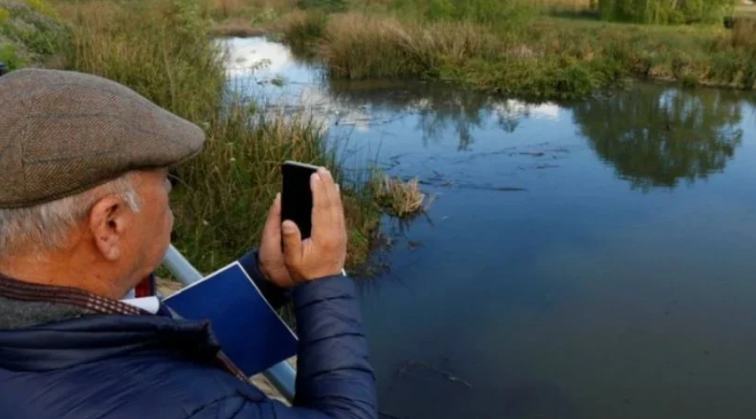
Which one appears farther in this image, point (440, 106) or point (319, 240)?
point (440, 106)

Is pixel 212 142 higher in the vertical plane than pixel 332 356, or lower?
lower

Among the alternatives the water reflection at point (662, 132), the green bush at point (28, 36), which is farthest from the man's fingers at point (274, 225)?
the water reflection at point (662, 132)

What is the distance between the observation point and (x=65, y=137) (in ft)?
2.79

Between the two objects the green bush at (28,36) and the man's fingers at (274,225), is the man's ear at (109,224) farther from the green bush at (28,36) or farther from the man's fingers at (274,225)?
the green bush at (28,36)

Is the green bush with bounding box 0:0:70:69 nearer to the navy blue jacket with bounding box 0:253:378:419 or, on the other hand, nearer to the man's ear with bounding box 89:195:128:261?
the man's ear with bounding box 89:195:128:261

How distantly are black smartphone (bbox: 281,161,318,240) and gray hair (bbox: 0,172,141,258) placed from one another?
0.29 metres

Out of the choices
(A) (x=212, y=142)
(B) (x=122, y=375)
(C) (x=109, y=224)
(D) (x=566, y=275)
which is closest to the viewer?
(B) (x=122, y=375)

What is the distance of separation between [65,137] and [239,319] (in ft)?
1.56

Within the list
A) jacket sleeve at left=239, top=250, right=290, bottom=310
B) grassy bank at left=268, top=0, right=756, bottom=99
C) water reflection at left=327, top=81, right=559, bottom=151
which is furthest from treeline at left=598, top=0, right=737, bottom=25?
jacket sleeve at left=239, top=250, right=290, bottom=310

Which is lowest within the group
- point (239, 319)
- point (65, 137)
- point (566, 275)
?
point (566, 275)

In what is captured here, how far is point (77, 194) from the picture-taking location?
880mm

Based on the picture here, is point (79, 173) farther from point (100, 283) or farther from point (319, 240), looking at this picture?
point (319, 240)

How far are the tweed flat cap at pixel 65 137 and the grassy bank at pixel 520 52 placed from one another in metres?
10.8

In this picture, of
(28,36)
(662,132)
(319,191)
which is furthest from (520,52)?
(319,191)
